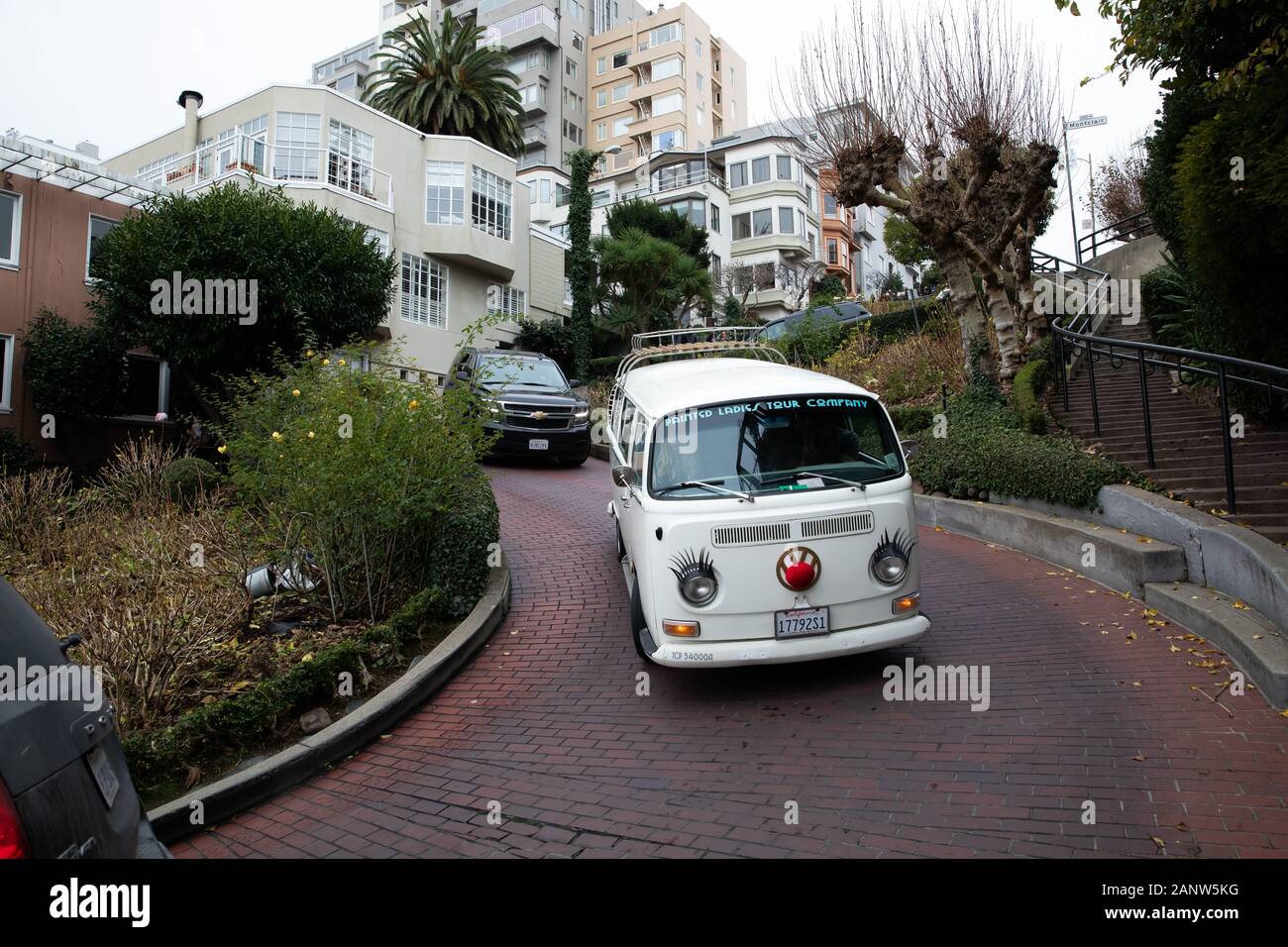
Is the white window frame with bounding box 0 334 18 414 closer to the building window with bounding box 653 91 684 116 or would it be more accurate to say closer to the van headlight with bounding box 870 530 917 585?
the van headlight with bounding box 870 530 917 585

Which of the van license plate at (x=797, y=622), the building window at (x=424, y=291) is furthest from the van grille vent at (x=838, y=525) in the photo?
the building window at (x=424, y=291)

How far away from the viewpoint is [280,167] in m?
26.0

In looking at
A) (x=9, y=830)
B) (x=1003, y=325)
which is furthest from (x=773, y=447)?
(x=1003, y=325)

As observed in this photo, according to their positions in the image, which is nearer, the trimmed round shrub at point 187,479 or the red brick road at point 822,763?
the red brick road at point 822,763

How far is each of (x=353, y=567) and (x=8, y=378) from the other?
Result: 1789 cm

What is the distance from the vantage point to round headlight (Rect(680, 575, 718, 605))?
17.8 feet

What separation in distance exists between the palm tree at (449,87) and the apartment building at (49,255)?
18.3 meters

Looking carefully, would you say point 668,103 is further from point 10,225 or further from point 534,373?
point 534,373

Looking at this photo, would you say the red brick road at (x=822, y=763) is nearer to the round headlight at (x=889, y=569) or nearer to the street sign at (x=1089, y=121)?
the round headlight at (x=889, y=569)

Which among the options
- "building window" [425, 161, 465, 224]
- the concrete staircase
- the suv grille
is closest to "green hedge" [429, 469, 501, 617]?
the concrete staircase

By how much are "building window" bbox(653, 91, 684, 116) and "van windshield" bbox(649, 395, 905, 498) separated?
62.8 m

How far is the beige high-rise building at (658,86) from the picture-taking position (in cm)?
6319

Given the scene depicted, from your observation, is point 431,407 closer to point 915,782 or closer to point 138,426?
point 915,782
